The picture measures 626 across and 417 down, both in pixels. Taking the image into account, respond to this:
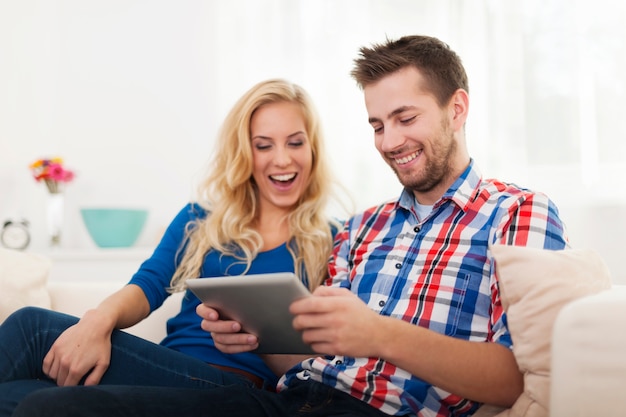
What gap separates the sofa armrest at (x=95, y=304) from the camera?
2.19 metres

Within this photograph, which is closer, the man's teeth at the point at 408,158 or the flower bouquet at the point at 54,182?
the man's teeth at the point at 408,158

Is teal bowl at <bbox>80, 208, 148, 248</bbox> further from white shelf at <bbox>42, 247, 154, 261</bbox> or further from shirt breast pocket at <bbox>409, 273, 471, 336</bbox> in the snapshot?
shirt breast pocket at <bbox>409, 273, 471, 336</bbox>

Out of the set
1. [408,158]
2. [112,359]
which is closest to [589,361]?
[408,158]

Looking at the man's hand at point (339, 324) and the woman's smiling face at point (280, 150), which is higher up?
the woman's smiling face at point (280, 150)

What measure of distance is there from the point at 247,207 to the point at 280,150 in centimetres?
23

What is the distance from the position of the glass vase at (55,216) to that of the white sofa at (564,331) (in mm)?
2789

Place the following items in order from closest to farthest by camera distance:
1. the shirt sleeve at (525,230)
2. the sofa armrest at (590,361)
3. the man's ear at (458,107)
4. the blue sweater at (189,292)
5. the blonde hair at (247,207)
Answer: the sofa armrest at (590,361)
the shirt sleeve at (525,230)
the man's ear at (458,107)
the blue sweater at (189,292)
the blonde hair at (247,207)

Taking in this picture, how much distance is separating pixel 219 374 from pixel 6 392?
1.55 feet

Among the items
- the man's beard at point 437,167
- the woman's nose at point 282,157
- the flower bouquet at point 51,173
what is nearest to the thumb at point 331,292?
the man's beard at point 437,167

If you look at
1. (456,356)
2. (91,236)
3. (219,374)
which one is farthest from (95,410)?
(91,236)

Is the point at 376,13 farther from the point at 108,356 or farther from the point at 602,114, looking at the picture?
the point at 108,356

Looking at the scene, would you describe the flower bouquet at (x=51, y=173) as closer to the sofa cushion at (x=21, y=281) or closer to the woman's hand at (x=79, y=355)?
the sofa cushion at (x=21, y=281)

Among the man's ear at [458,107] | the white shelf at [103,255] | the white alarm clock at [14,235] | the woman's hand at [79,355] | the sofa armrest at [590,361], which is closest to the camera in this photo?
the sofa armrest at [590,361]

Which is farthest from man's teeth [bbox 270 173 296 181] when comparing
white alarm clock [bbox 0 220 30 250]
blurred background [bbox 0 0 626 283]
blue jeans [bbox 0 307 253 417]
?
white alarm clock [bbox 0 220 30 250]
